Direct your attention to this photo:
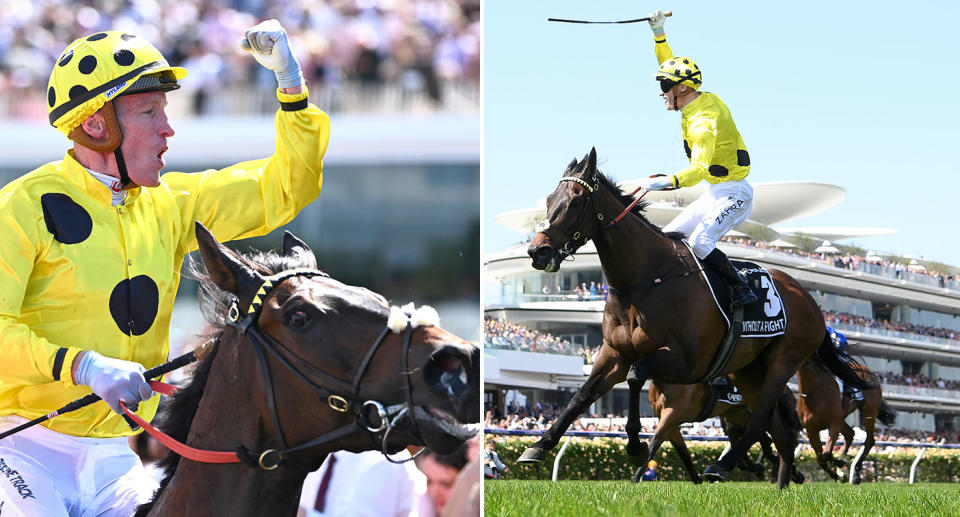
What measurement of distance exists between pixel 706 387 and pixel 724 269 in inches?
108

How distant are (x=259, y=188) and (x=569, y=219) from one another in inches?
113

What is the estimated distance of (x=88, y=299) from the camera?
6.60 ft

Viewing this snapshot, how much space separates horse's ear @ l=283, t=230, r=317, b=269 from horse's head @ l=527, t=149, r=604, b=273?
2794 mm

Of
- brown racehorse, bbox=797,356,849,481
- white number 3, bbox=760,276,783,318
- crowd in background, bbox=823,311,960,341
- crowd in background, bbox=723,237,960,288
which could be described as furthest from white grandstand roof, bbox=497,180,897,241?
white number 3, bbox=760,276,783,318

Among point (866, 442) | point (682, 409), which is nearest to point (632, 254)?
point (682, 409)

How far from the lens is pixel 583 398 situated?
4945 millimetres

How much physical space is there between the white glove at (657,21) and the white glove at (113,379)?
4.36 meters

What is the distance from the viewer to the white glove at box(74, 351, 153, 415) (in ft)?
5.84

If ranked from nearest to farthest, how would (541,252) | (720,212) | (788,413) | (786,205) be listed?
(541,252)
(720,212)
(788,413)
(786,205)

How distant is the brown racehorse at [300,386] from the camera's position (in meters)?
1.78

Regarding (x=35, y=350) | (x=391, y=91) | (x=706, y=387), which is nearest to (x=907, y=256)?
(x=706, y=387)

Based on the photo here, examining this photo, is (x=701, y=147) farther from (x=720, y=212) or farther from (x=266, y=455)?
(x=266, y=455)

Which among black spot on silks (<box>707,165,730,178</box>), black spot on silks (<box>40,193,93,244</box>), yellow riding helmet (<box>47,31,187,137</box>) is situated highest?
black spot on silks (<box>707,165,730,178</box>)

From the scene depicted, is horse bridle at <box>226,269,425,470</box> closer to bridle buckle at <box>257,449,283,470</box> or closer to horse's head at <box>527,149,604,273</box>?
bridle buckle at <box>257,449,283,470</box>
